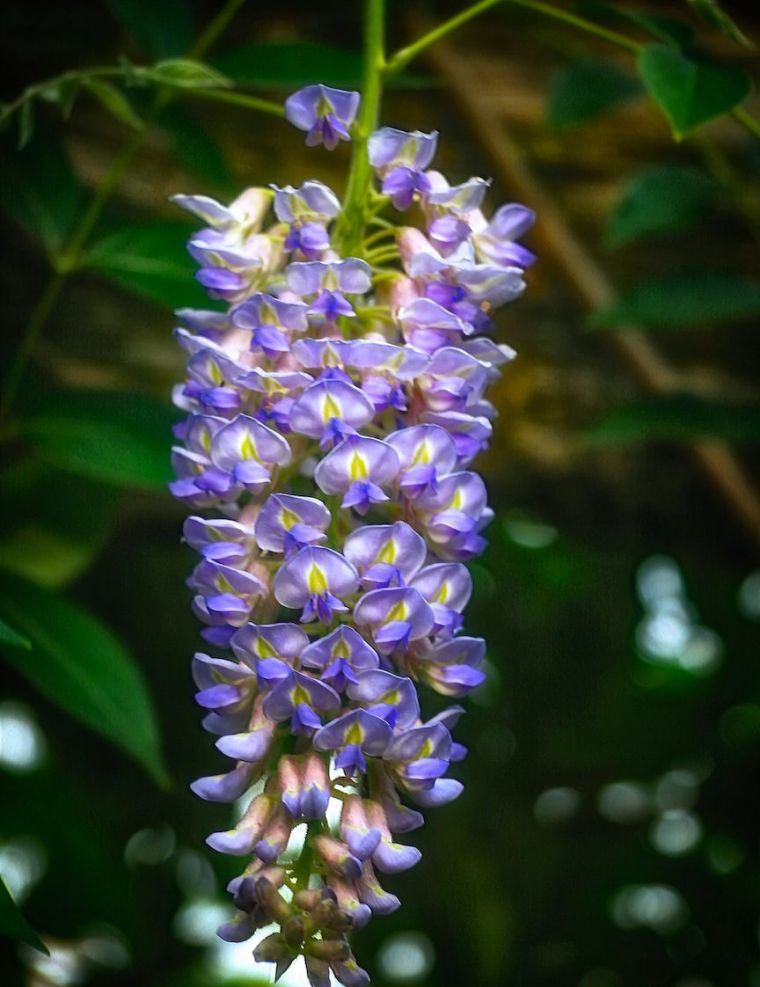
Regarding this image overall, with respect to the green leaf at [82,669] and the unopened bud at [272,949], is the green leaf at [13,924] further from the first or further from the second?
the green leaf at [82,669]

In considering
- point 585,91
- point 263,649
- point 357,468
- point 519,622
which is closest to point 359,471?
point 357,468

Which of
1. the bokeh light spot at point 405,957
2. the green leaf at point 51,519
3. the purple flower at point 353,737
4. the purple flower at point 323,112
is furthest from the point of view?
the bokeh light spot at point 405,957

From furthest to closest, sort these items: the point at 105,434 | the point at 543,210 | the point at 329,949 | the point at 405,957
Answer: the point at 405,957 < the point at 543,210 < the point at 105,434 < the point at 329,949

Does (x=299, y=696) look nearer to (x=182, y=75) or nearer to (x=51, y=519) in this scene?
(x=182, y=75)

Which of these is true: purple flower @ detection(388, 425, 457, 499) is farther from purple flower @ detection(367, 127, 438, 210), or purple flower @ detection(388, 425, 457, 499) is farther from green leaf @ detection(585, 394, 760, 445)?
green leaf @ detection(585, 394, 760, 445)

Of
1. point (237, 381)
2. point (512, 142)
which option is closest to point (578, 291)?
point (512, 142)

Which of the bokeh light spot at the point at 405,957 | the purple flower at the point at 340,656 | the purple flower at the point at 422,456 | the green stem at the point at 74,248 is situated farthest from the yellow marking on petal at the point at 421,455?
the bokeh light spot at the point at 405,957
